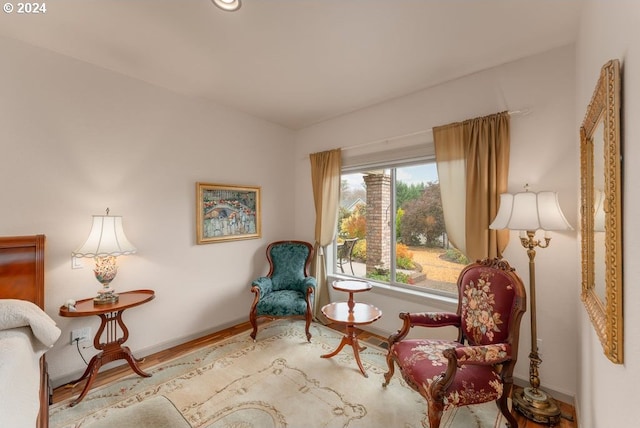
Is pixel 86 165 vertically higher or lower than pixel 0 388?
higher

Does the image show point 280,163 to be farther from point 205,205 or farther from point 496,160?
point 496,160

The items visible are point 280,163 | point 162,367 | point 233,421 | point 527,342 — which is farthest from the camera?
point 280,163

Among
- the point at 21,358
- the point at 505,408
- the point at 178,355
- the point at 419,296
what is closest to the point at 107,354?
the point at 178,355

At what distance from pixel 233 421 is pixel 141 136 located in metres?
2.61

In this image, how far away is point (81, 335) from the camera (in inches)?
90.7

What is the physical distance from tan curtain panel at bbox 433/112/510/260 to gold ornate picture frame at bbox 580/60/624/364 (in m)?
0.96

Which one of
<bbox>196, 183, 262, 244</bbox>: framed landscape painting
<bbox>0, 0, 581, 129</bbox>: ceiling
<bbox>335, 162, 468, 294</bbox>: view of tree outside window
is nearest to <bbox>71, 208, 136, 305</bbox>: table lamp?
<bbox>196, 183, 262, 244</bbox>: framed landscape painting

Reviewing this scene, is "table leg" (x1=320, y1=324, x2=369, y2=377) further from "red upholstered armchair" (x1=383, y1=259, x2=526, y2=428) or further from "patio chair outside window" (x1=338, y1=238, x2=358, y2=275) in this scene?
"patio chair outside window" (x1=338, y1=238, x2=358, y2=275)

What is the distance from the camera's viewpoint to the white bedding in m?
1.05

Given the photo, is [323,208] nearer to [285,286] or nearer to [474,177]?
[285,286]

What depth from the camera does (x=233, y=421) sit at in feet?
5.98

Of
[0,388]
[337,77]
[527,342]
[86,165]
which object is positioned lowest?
[527,342]

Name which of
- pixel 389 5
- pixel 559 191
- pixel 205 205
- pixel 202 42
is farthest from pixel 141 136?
pixel 559 191

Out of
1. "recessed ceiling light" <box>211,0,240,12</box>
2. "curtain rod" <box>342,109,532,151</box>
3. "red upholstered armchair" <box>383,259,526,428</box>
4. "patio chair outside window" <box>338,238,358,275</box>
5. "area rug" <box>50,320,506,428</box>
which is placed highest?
"recessed ceiling light" <box>211,0,240,12</box>
